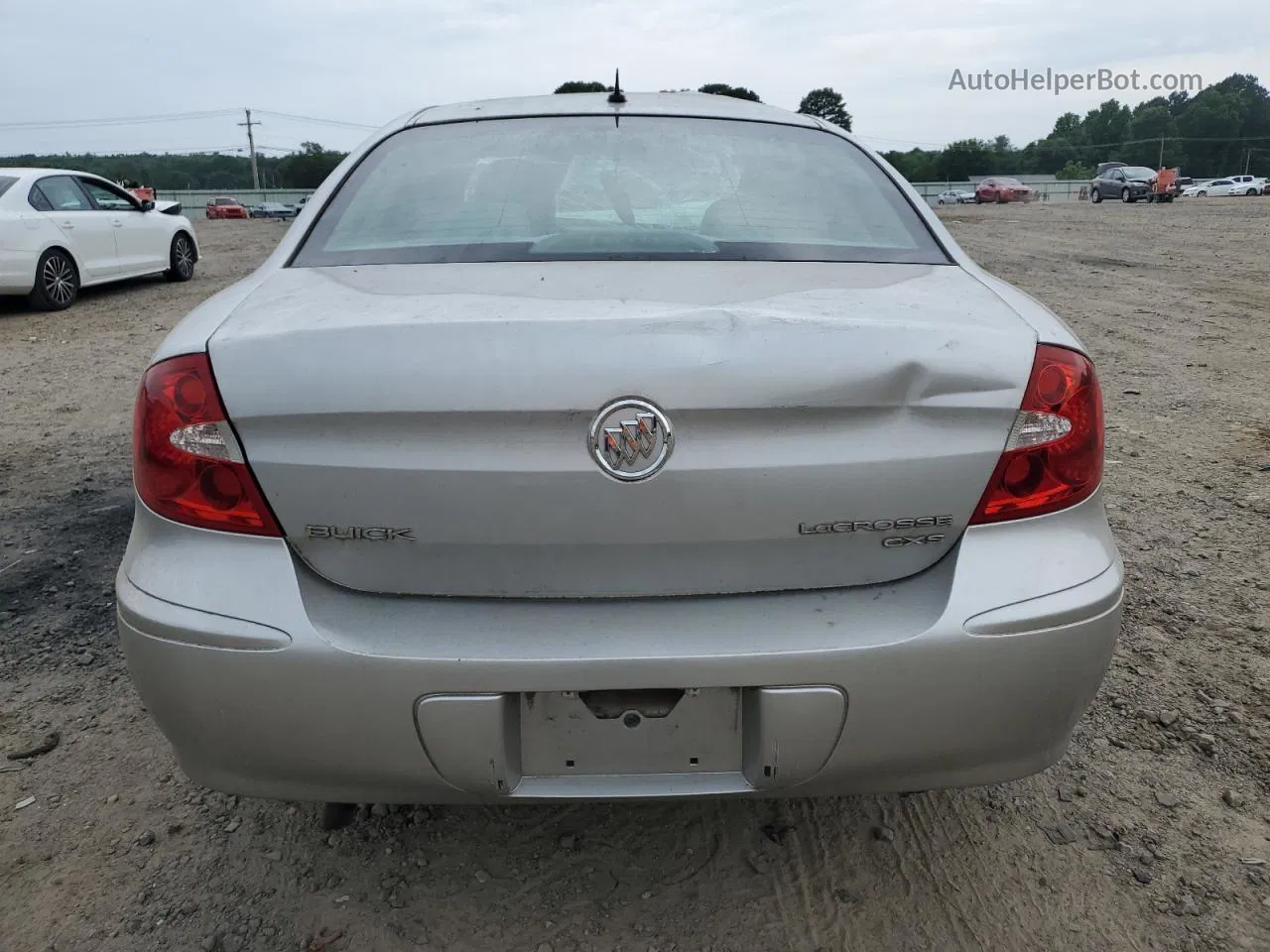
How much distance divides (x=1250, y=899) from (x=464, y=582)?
5.51 feet

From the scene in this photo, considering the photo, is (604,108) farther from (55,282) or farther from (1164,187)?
(1164,187)

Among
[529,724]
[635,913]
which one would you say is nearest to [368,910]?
[635,913]

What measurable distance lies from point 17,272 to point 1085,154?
107932mm

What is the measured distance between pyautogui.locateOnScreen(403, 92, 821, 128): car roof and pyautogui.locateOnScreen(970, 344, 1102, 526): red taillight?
1327mm

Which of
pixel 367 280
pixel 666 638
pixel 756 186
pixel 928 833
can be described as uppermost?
Result: pixel 756 186

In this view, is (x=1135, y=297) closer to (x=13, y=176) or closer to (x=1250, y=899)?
(x=1250, y=899)

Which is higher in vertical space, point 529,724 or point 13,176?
point 13,176

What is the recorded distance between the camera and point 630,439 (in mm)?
1495

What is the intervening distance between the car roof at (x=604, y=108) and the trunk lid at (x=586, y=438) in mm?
1213

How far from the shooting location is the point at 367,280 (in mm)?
1864

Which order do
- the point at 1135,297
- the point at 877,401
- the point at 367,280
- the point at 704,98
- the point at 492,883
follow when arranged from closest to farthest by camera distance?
the point at 877,401
the point at 367,280
the point at 492,883
the point at 704,98
the point at 1135,297

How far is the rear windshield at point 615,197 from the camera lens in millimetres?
2072

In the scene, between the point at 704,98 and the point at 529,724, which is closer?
the point at 529,724

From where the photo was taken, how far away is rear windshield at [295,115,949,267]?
2.07 m
